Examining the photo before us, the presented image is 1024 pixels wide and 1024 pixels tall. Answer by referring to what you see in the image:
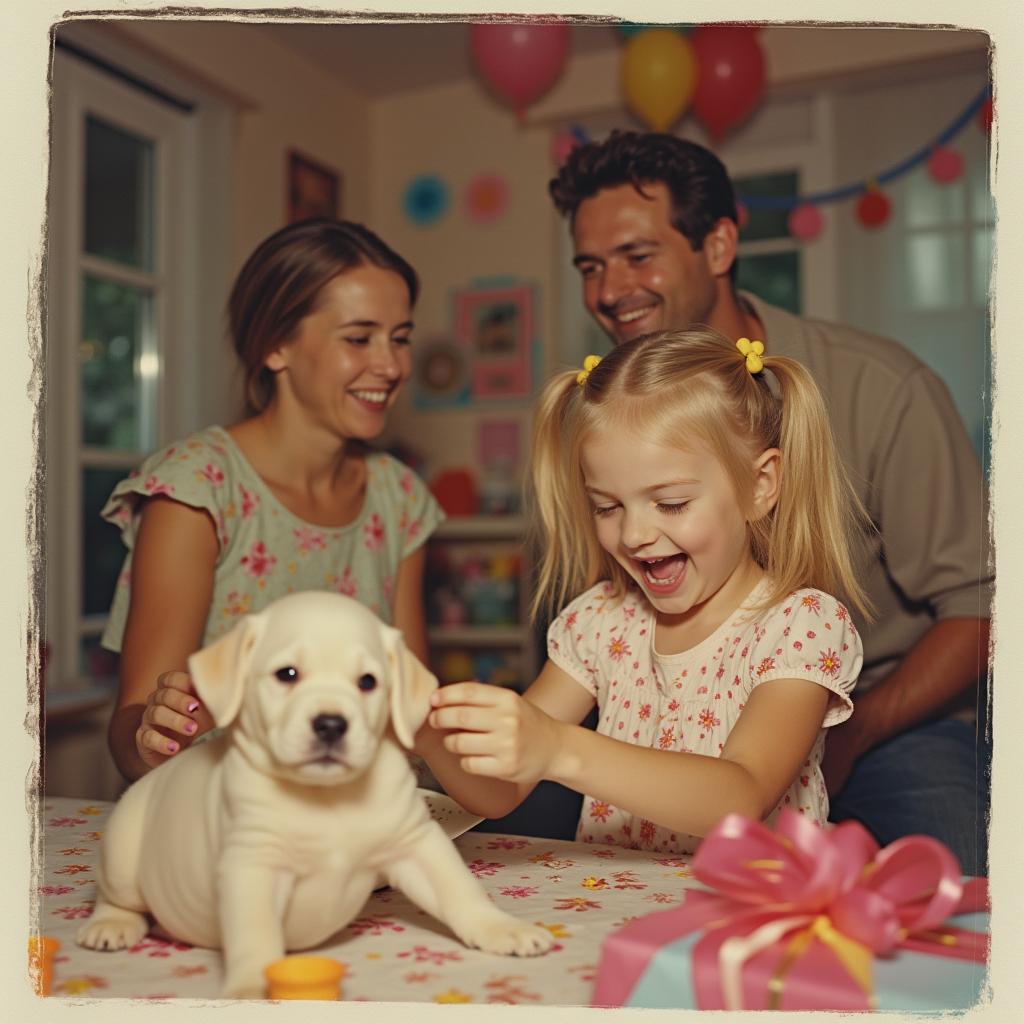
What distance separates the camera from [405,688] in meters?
0.73

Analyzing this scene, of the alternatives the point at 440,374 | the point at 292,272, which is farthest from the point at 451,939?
the point at 440,374

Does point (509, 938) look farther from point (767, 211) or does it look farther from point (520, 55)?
point (767, 211)

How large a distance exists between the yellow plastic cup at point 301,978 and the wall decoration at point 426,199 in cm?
378

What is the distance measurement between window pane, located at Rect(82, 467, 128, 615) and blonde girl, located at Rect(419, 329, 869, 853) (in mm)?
2122

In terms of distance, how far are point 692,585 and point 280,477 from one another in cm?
77

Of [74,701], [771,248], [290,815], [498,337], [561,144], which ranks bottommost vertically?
[74,701]

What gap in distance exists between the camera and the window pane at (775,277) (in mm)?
3721

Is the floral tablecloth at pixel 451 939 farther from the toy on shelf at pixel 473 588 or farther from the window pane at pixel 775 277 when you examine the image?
the window pane at pixel 775 277

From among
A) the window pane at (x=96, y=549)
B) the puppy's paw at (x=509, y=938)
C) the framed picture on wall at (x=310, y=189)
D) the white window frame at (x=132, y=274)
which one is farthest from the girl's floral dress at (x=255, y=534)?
the framed picture on wall at (x=310, y=189)

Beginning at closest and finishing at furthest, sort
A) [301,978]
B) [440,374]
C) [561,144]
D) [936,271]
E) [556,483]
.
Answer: [301,978], [556,483], [936,271], [561,144], [440,374]

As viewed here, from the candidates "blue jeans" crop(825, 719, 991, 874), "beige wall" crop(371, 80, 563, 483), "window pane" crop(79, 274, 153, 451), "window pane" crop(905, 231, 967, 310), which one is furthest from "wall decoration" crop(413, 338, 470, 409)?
"blue jeans" crop(825, 719, 991, 874)

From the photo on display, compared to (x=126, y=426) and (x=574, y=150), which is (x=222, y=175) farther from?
(x=574, y=150)

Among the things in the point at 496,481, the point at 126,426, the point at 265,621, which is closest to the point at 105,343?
the point at 126,426

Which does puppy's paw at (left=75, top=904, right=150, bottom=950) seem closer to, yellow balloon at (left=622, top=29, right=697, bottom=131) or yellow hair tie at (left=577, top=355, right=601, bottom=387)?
yellow hair tie at (left=577, top=355, right=601, bottom=387)
